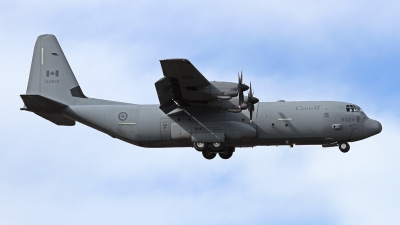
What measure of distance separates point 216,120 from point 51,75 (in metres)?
9.22

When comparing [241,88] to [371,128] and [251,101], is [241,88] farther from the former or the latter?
[371,128]

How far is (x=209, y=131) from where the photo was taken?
34.1 metres

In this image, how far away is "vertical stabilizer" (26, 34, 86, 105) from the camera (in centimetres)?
3641

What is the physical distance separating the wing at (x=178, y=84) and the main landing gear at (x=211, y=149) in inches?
84.8

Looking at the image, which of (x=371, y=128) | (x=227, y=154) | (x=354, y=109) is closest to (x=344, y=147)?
(x=371, y=128)

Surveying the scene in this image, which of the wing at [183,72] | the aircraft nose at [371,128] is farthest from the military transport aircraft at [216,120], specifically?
the wing at [183,72]

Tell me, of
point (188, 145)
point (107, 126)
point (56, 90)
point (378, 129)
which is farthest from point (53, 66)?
point (378, 129)

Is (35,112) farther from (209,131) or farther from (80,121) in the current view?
(209,131)

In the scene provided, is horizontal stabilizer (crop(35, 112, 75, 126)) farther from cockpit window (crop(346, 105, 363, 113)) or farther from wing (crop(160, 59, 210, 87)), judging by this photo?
cockpit window (crop(346, 105, 363, 113))

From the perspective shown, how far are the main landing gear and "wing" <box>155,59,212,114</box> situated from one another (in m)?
2.15

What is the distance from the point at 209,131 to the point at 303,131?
14.8 feet

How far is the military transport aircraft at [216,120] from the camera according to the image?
33719 mm

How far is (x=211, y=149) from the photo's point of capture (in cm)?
3438

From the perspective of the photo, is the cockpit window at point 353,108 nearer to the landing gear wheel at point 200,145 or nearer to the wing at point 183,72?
the landing gear wheel at point 200,145
